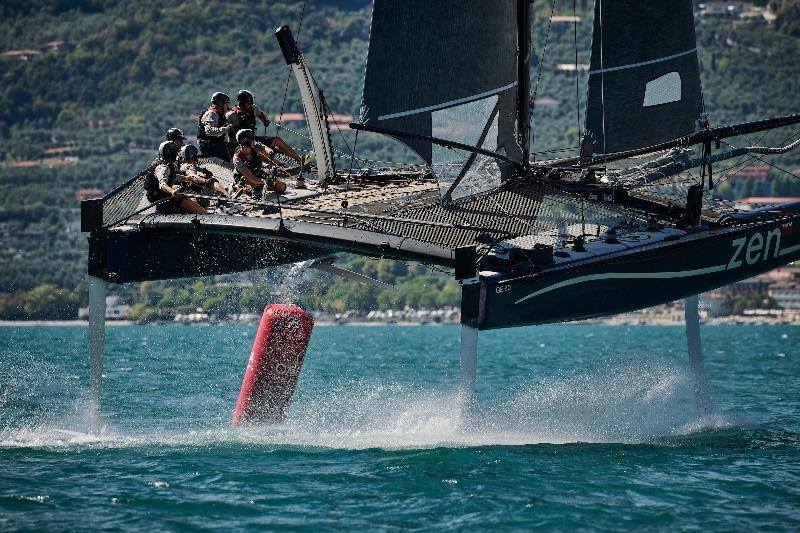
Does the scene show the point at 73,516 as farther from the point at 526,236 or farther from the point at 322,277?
the point at 322,277

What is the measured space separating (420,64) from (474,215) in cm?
150

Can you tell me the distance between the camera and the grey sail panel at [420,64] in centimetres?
1509

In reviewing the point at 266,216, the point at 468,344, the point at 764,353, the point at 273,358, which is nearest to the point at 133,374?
the point at 273,358

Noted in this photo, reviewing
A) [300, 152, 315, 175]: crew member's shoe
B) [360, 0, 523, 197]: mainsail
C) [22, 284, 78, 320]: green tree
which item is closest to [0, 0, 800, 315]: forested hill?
[22, 284, 78, 320]: green tree

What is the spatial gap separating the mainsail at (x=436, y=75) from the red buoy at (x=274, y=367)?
2.42m

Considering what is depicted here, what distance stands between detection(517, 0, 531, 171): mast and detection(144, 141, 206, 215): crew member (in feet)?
10.3

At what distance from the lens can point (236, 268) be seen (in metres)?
16.2

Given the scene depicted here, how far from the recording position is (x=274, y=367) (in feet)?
55.3

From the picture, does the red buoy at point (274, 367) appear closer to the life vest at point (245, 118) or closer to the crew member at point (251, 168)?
the crew member at point (251, 168)

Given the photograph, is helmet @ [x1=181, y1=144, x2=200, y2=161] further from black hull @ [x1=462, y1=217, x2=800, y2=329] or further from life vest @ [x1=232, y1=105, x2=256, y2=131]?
black hull @ [x1=462, y1=217, x2=800, y2=329]

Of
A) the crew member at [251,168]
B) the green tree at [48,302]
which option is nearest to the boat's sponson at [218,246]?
the crew member at [251,168]

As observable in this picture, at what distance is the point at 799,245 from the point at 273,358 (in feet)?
18.1

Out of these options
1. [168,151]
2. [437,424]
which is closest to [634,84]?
[437,424]

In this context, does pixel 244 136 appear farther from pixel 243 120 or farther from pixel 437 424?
pixel 437 424
